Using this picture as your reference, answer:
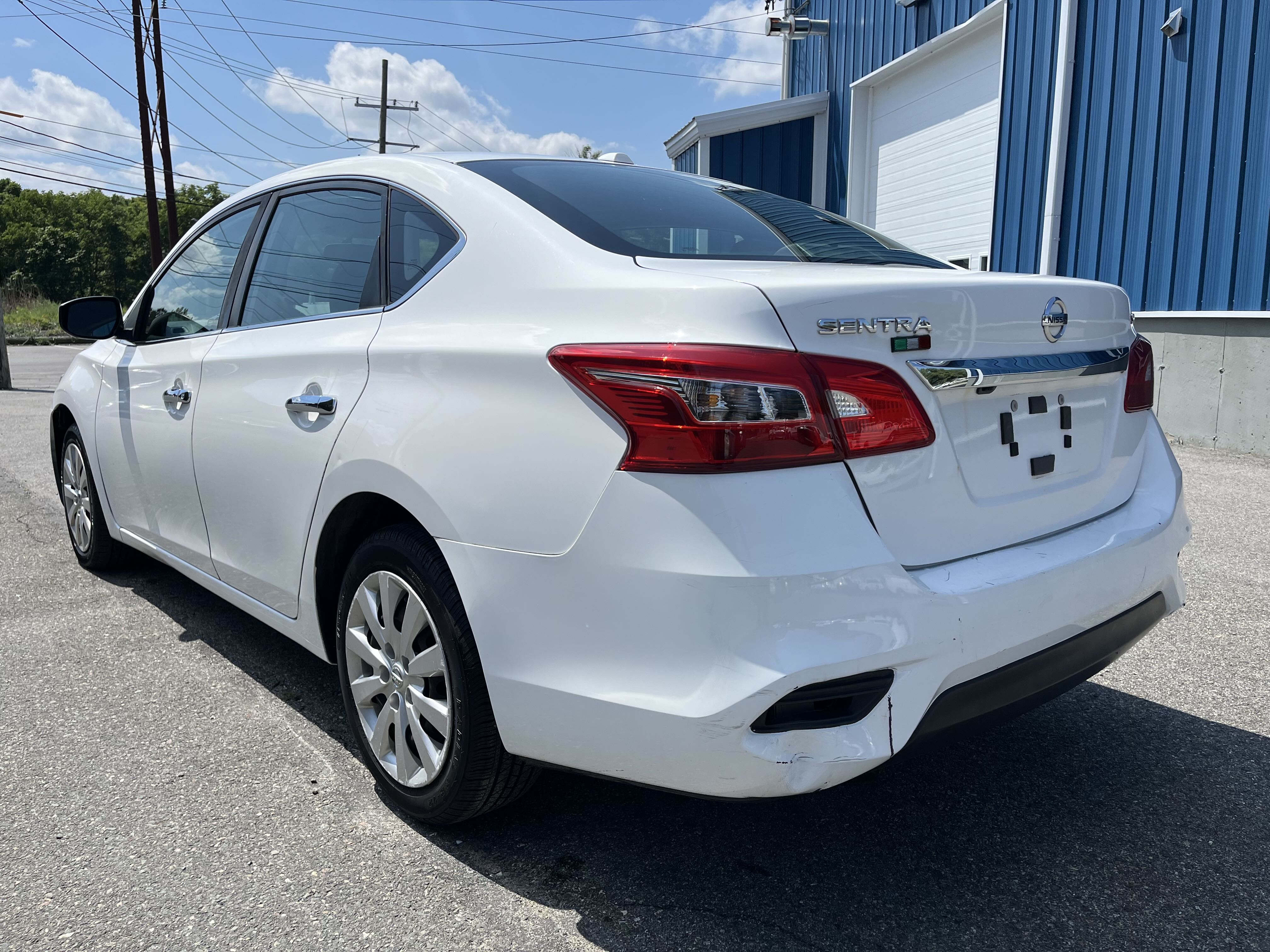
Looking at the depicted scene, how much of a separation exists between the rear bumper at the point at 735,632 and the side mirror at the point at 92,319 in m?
2.78

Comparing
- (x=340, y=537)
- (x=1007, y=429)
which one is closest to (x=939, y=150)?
(x=1007, y=429)

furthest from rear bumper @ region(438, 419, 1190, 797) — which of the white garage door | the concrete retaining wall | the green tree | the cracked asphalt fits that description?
the green tree

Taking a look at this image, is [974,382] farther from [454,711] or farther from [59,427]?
[59,427]

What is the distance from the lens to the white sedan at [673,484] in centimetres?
164

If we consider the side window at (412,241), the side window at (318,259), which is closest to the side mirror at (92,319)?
the side window at (318,259)

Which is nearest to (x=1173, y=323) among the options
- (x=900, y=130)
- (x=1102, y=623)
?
(x=900, y=130)

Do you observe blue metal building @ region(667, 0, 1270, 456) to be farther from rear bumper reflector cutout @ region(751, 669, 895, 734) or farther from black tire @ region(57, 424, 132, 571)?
black tire @ region(57, 424, 132, 571)

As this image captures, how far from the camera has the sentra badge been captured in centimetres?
171

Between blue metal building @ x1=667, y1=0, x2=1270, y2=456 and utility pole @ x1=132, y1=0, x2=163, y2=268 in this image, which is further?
utility pole @ x1=132, y1=0, x2=163, y2=268

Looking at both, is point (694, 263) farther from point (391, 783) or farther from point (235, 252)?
point (235, 252)

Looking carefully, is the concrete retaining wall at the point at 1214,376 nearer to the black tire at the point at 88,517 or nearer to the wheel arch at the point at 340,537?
the wheel arch at the point at 340,537

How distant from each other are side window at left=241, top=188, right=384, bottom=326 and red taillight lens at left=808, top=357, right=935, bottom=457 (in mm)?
1251

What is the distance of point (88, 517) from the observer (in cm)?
437

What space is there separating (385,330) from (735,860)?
1453 millimetres
